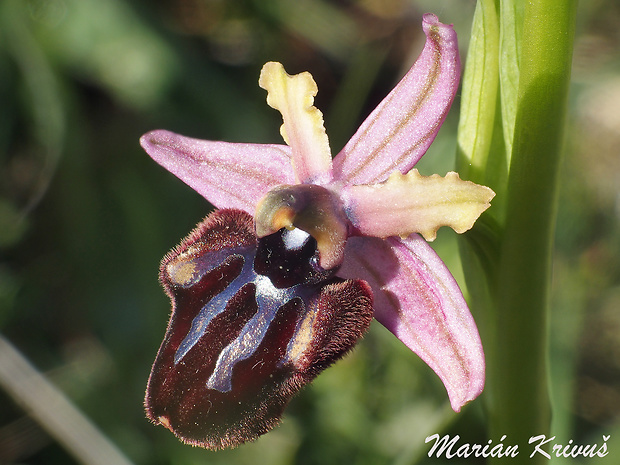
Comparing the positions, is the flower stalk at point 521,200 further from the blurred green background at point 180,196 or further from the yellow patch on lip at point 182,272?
the blurred green background at point 180,196

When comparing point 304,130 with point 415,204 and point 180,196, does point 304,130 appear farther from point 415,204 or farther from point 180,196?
point 180,196

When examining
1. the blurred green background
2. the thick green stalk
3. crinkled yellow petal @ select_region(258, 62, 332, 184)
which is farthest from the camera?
the blurred green background

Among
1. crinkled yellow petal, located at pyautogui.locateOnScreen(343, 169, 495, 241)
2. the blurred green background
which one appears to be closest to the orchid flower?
crinkled yellow petal, located at pyautogui.locateOnScreen(343, 169, 495, 241)

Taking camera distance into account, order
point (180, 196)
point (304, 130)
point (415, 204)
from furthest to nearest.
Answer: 1. point (180, 196)
2. point (304, 130)
3. point (415, 204)

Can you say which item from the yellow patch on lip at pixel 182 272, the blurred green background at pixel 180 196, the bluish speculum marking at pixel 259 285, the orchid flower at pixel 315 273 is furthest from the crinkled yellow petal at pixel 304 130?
the blurred green background at pixel 180 196

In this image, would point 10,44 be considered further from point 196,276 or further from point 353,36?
point 196,276

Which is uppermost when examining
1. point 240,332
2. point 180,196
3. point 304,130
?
point 304,130

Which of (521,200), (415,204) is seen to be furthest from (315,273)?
(521,200)

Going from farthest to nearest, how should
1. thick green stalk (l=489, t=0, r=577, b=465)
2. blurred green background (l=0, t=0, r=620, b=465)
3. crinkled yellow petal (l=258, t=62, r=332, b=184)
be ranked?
1. blurred green background (l=0, t=0, r=620, b=465)
2. crinkled yellow petal (l=258, t=62, r=332, b=184)
3. thick green stalk (l=489, t=0, r=577, b=465)

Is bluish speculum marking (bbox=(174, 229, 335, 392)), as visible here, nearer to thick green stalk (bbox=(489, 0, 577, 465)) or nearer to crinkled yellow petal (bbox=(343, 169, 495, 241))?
crinkled yellow petal (bbox=(343, 169, 495, 241))
